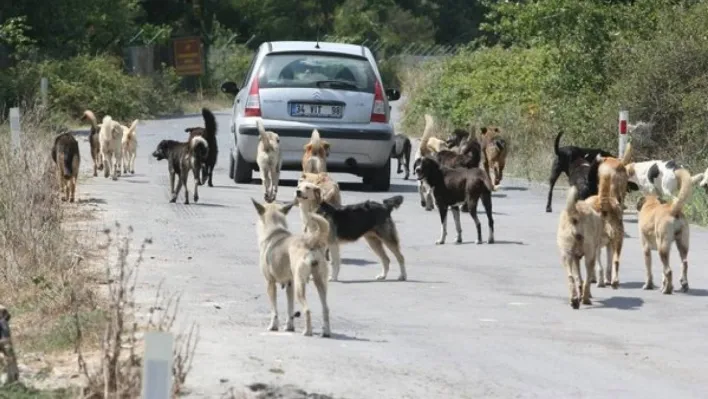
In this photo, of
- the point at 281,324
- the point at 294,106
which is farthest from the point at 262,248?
the point at 294,106

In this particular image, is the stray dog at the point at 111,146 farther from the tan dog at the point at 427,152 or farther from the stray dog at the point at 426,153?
the stray dog at the point at 426,153

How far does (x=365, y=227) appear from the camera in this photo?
1480 centimetres

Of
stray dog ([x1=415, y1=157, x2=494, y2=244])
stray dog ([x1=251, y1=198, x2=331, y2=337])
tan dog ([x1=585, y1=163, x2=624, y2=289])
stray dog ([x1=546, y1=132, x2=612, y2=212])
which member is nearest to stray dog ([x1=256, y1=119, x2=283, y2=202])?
stray dog ([x1=415, y1=157, x2=494, y2=244])

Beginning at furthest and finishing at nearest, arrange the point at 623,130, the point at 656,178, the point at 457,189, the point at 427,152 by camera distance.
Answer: the point at 623,130
the point at 427,152
the point at 656,178
the point at 457,189

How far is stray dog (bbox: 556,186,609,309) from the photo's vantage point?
1338 cm

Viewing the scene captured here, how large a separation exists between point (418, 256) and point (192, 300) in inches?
166

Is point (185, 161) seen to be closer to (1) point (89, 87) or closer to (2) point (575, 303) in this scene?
(2) point (575, 303)

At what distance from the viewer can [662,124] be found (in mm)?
25578

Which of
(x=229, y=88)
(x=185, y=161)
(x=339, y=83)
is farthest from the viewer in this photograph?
(x=229, y=88)

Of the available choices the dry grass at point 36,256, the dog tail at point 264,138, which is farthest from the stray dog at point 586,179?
the dry grass at point 36,256

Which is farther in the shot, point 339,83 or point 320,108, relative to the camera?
point 339,83

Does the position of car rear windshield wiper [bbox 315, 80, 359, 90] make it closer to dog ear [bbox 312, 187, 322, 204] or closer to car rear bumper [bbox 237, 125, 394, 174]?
car rear bumper [bbox 237, 125, 394, 174]

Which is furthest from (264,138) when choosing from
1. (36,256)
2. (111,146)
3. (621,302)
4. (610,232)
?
(621,302)

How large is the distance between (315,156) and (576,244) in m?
6.39
